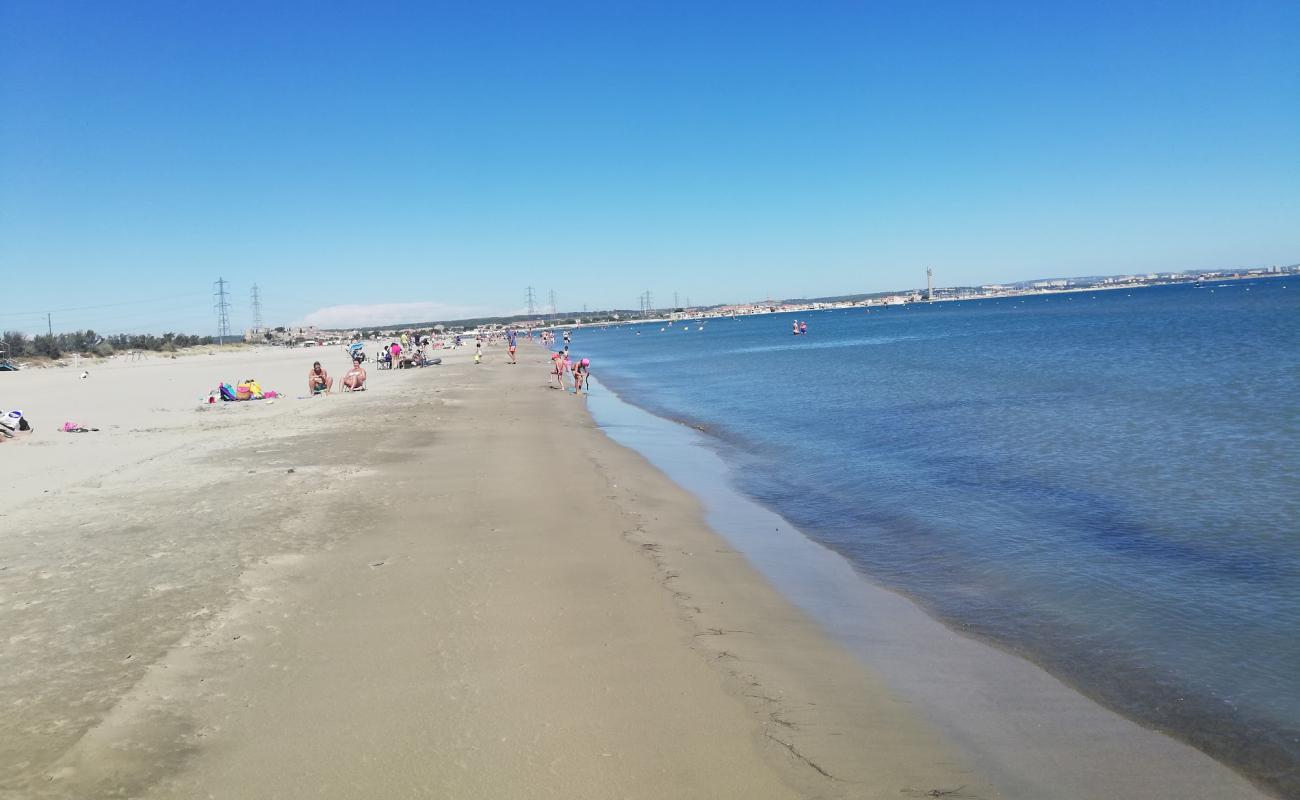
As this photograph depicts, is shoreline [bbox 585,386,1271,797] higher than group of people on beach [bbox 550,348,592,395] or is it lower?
lower

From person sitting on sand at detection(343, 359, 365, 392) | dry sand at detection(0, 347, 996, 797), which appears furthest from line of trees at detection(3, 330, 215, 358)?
dry sand at detection(0, 347, 996, 797)

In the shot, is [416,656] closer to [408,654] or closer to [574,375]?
[408,654]

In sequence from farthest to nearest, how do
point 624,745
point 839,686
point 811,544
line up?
point 811,544 < point 839,686 < point 624,745

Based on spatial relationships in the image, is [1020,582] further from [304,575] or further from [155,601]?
[155,601]

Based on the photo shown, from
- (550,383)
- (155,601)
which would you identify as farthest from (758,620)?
(550,383)

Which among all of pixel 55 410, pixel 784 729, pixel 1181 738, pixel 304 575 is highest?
pixel 55 410

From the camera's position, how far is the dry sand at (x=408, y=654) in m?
4.14

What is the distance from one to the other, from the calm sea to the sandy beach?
127 centimetres

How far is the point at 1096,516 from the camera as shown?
10219 millimetres

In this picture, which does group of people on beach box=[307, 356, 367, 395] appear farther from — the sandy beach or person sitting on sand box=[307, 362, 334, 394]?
the sandy beach

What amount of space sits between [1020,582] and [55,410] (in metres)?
23.9

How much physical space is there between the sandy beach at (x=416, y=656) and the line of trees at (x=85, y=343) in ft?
196

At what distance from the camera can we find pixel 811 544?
9453mm

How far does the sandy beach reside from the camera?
4.14 metres
